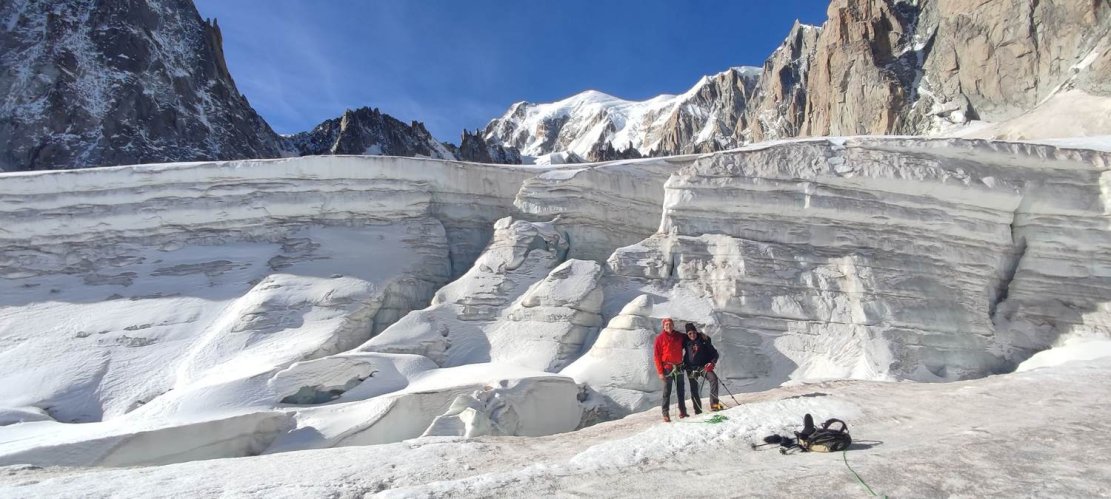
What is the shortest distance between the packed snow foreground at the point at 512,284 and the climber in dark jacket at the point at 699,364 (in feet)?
5.76

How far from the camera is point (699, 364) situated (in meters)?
7.56

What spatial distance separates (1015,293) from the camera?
1375 centimetres

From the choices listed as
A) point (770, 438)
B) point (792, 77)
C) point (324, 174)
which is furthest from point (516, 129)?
point (770, 438)

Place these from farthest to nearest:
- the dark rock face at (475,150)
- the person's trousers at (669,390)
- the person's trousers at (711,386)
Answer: the dark rock face at (475,150)
the person's trousers at (711,386)
the person's trousers at (669,390)

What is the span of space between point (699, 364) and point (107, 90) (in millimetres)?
47517

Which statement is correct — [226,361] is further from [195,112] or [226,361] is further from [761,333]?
[195,112]

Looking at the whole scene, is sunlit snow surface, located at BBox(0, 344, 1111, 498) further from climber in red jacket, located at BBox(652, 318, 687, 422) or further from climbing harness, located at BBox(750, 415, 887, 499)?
climber in red jacket, located at BBox(652, 318, 687, 422)

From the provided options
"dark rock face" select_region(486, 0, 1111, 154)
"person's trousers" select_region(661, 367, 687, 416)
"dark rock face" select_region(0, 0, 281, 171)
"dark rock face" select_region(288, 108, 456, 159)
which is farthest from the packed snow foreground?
"dark rock face" select_region(288, 108, 456, 159)

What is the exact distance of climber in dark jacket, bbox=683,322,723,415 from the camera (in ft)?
24.5

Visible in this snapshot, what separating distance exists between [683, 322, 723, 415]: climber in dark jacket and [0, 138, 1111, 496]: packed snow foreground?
1.76 m

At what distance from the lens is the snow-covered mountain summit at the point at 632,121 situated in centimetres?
9212

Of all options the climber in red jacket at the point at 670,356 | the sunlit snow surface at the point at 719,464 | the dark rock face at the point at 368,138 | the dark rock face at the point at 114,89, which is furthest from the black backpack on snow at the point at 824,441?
the dark rock face at the point at 368,138

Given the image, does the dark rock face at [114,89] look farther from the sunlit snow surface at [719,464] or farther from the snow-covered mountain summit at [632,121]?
the sunlit snow surface at [719,464]

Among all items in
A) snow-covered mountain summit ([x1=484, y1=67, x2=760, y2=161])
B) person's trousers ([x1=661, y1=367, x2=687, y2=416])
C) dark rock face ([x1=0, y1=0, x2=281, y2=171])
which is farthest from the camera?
snow-covered mountain summit ([x1=484, y1=67, x2=760, y2=161])
